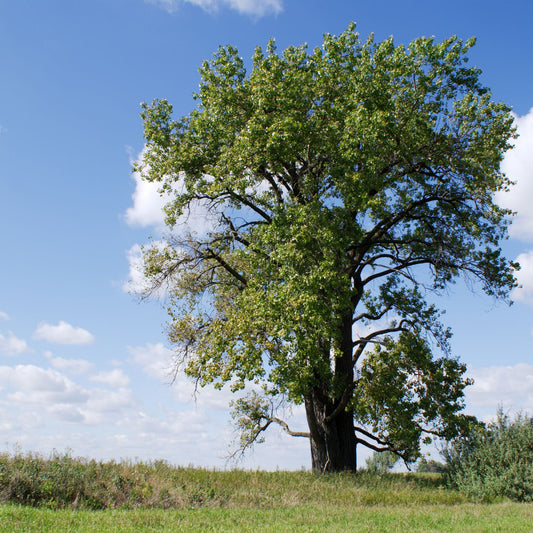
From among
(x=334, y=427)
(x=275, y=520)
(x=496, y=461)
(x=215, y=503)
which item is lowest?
(x=275, y=520)

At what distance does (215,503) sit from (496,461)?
9.76 m

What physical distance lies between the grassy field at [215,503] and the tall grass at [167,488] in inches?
1.1

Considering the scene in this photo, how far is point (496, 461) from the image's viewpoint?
1723 cm

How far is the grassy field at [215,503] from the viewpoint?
11195mm

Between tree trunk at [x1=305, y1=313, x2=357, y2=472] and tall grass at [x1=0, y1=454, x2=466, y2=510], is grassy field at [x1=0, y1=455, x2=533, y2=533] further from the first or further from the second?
tree trunk at [x1=305, y1=313, x2=357, y2=472]

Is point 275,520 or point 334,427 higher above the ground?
point 334,427

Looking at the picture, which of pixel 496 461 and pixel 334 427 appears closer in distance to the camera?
pixel 496 461

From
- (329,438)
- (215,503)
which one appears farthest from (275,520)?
(329,438)

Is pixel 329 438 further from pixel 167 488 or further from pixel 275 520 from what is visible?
pixel 275 520

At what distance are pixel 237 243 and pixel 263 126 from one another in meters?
5.34

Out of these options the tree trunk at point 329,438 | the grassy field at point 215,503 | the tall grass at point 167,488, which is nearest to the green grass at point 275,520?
the grassy field at point 215,503

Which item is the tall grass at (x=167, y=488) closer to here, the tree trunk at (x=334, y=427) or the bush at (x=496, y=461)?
the bush at (x=496, y=461)

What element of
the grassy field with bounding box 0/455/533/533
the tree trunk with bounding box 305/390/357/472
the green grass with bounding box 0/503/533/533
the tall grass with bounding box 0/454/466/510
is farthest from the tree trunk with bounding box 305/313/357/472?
the green grass with bounding box 0/503/533/533

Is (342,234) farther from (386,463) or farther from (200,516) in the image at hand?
(386,463)
